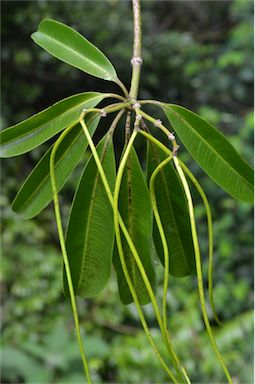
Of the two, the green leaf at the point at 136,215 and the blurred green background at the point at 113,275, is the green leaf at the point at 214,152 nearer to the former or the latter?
the green leaf at the point at 136,215

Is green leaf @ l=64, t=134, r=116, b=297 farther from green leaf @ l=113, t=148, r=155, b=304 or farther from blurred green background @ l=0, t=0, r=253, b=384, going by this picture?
blurred green background @ l=0, t=0, r=253, b=384

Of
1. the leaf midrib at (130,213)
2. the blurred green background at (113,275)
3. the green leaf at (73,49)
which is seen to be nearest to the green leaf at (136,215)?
the leaf midrib at (130,213)

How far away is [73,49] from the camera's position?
614mm

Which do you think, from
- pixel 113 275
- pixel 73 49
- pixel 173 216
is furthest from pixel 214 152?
pixel 113 275

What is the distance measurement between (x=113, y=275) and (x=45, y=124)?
1.59 m

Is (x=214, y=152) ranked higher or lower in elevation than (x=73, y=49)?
lower

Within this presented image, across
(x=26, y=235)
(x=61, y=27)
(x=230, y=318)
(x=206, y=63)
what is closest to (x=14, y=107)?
Result: (x=26, y=235)

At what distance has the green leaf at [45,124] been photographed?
1.80 ft

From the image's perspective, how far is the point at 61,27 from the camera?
24.8 inches

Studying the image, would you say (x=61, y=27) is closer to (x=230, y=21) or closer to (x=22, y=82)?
(x=22, y=82)

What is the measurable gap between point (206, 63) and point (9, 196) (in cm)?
123

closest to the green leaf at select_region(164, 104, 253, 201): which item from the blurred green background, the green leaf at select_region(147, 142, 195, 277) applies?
the green leaf at select_region(147, 142, 195, 277)

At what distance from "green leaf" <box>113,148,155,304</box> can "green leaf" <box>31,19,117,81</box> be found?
0.10 m

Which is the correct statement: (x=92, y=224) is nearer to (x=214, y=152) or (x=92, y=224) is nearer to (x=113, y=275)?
(x=214, y=152)
